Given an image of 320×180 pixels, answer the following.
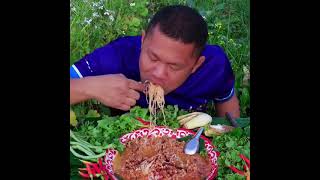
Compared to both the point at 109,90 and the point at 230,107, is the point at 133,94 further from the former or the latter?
the point at 230,107

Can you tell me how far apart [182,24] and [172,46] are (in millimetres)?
62

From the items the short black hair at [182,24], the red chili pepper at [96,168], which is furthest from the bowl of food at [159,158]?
the short black hair at [182,24]

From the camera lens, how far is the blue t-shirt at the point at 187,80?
1.75m

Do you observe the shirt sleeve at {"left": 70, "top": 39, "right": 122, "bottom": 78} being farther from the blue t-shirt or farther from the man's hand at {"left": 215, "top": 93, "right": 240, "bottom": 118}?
the man's hand at {"left": 215, "top": 93, "right": 240, "bottom": 118}

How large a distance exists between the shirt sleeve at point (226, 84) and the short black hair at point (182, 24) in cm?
12

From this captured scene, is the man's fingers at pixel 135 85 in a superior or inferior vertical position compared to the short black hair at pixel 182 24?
inferior

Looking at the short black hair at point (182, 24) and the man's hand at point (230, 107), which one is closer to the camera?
the short black hair at point (182, 24)

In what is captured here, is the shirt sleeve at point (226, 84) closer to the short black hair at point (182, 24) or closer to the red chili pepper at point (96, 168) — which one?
the short black hair at point (182, 24)

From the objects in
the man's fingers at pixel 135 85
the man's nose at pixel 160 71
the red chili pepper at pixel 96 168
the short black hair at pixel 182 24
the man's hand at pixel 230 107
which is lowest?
the red chili pepper at pixel 96 168

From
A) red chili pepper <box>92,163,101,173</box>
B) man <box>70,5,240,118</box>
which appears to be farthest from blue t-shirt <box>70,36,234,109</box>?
red chili pepper <box>92,163,101,173</box>

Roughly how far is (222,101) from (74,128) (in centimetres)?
42

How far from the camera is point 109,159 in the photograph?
1.70m
